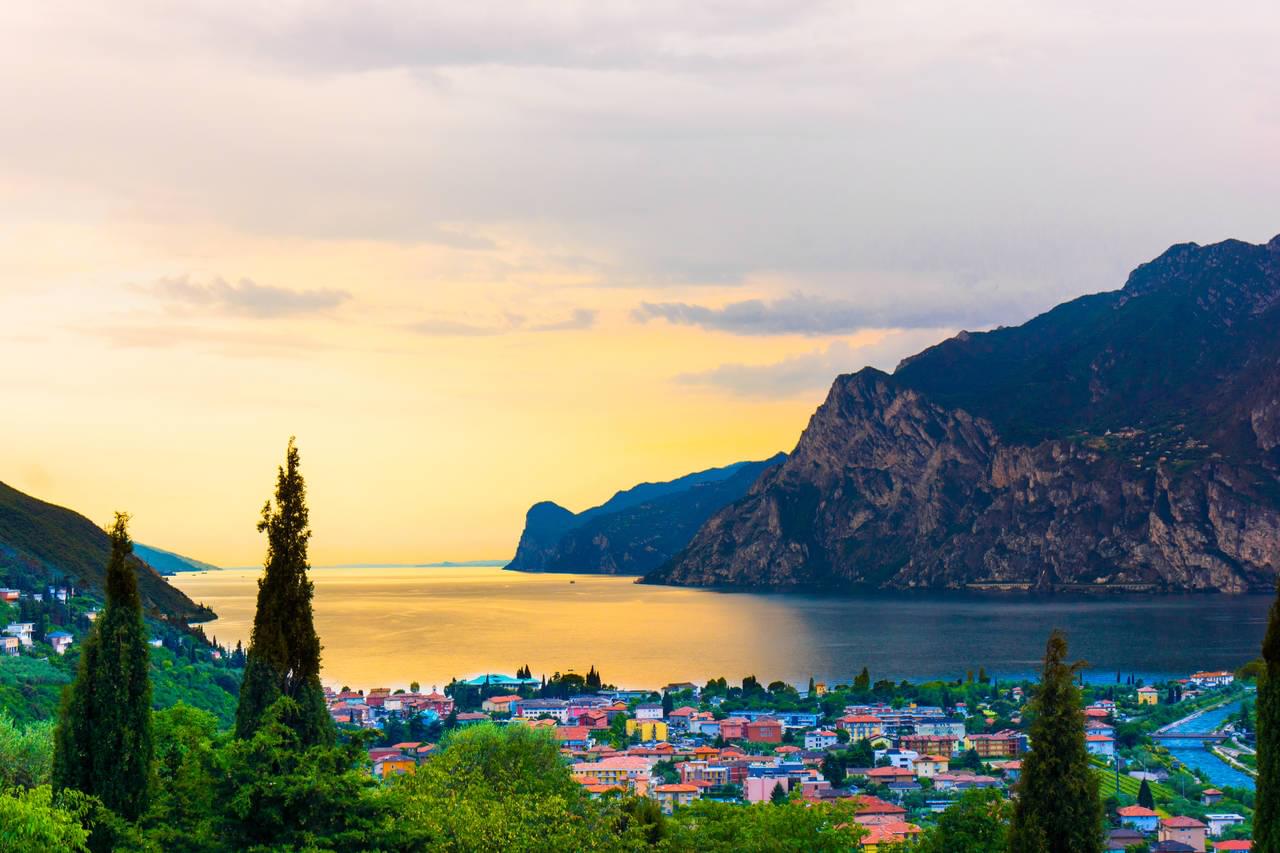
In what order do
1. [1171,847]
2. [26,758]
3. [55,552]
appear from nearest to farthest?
1. [26,758]
2. [1171,847]
3. [55,552]

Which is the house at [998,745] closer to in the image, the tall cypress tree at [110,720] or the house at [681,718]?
the house at [681,718]

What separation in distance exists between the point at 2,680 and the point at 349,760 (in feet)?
181

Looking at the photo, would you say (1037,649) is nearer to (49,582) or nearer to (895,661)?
(895,661)

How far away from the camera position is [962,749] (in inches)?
3243

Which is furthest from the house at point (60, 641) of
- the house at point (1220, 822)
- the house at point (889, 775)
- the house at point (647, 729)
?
the house at point (1220, 822)

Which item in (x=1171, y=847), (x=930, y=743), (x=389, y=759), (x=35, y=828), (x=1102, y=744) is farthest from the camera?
(x=930, y=743)

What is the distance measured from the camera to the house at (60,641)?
306ft

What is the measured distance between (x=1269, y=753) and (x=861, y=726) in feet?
246

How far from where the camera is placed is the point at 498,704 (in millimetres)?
101438

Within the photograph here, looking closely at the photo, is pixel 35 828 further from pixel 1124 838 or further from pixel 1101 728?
pixel 1101 728

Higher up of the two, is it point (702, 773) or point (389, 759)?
point (389, 759)

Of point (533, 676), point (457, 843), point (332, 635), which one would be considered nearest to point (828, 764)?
point (457, 843)

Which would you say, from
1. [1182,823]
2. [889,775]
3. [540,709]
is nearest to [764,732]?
[540,709]

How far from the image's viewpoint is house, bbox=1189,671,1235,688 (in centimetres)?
11156
